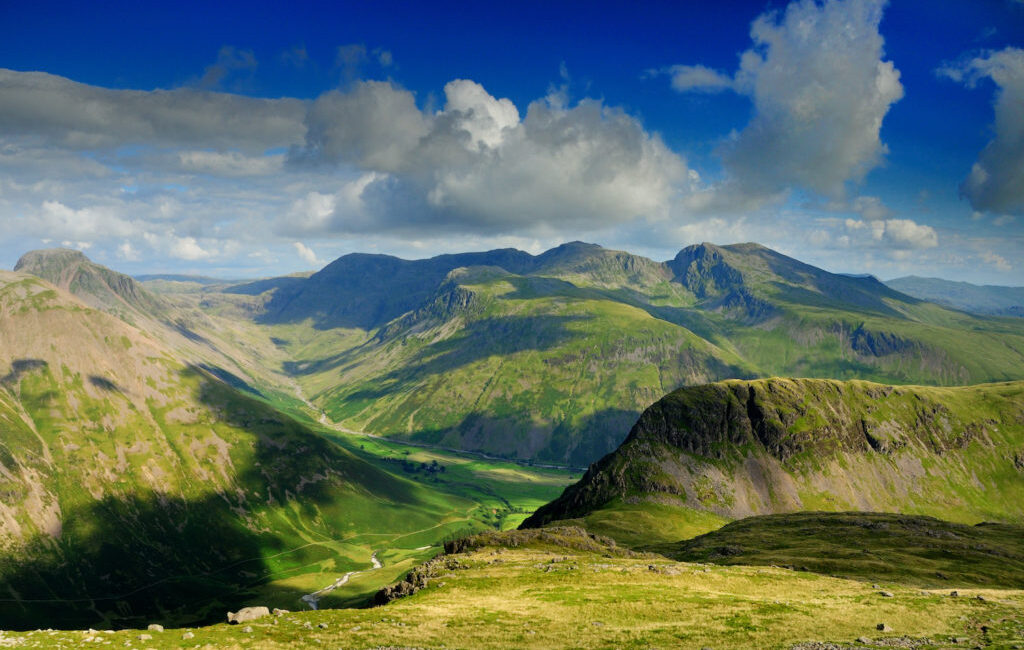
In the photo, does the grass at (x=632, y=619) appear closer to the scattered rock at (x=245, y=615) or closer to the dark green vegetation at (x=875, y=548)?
the scattered rock at (x=245, y=615)

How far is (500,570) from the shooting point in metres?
86.5

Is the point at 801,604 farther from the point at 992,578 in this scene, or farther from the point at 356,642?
the point at 992,578

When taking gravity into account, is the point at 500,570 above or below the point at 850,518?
above

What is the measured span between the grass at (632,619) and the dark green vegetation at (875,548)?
101 ft

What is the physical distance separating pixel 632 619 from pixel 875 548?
10232cm

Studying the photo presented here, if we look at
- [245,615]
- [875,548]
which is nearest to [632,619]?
[245,615]

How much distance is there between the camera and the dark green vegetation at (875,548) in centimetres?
9744

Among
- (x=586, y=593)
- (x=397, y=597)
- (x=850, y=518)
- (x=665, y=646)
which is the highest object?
(x=665, y=646)

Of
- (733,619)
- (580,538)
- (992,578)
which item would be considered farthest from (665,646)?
(992,578)

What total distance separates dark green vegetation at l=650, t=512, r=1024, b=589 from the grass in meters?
30.8

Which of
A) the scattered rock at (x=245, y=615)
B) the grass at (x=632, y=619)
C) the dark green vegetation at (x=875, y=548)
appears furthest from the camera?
→ the dark green vegetation at (x=875, y=548)

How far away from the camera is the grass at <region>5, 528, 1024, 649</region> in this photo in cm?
4891

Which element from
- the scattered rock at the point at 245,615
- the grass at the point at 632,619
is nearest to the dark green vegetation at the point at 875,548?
the grass at the point at 632,619

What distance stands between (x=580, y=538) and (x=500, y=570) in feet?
133
